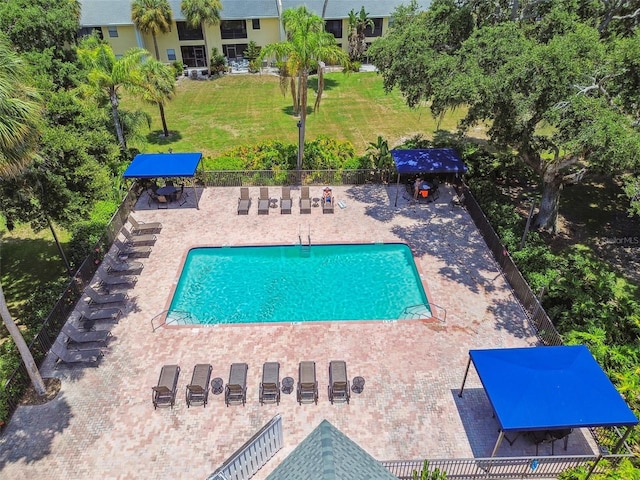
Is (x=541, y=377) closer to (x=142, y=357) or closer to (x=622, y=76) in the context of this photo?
(x=622, y=76)

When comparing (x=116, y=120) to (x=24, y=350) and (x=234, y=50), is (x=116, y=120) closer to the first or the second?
(x=24, y=350)

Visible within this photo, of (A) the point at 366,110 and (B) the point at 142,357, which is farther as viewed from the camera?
(A) the point at 366,110

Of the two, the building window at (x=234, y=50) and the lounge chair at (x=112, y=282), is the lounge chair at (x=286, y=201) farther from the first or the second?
the building window at (x=234, y=50)

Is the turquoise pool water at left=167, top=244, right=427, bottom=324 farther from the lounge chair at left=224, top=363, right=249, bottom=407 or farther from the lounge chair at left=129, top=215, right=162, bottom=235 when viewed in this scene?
the lounge chair at left=224, top=363, right=249, bottom=407

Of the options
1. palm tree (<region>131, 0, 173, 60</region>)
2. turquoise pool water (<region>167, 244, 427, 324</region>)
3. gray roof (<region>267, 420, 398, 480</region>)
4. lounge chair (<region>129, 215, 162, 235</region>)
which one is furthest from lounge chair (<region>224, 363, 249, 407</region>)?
palm tree (<region>131, 0, 173, 60</region>)

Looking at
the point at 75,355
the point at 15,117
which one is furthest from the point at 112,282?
the point at 15,117

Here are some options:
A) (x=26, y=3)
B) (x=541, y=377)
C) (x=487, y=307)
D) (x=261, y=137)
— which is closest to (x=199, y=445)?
(x=541, y=377)
